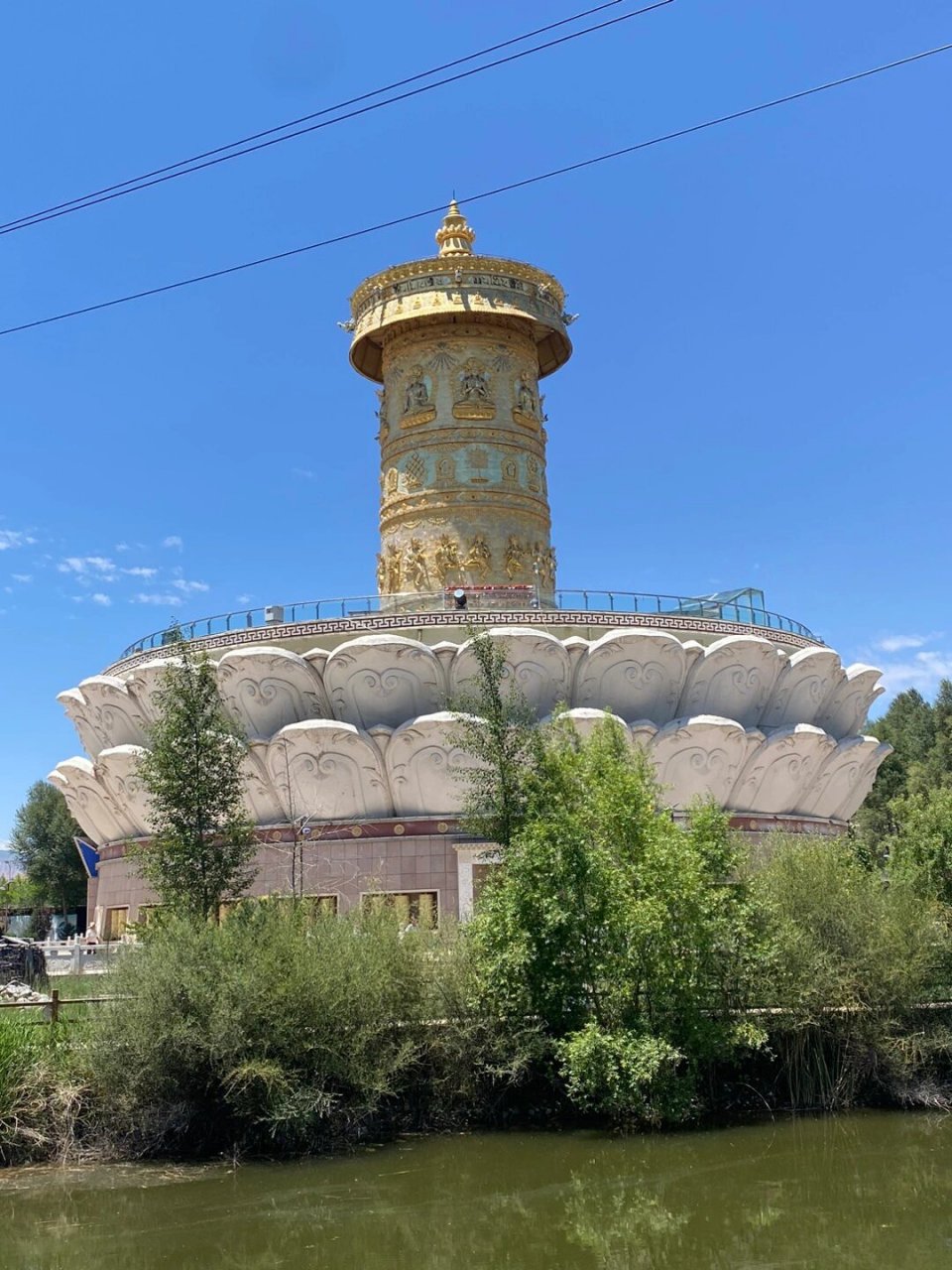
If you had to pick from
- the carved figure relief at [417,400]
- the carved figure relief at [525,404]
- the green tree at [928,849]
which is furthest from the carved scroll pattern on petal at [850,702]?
the carved figure relief at [417,400]

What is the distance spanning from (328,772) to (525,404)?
12.3 metres

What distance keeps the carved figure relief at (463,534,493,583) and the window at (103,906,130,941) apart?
33.7 ft

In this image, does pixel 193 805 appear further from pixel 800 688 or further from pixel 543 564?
pixel 543 564

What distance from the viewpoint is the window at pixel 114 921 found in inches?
852

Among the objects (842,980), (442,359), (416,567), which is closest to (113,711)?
(416,567)

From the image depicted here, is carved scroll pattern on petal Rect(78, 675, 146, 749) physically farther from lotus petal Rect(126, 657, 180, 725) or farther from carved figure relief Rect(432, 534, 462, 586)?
carved figure relief Rect(432, 534, 462, 586)

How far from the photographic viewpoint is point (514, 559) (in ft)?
87.9

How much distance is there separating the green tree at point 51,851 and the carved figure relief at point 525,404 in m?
21.3

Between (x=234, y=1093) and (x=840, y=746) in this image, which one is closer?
(x=234, y=1093)

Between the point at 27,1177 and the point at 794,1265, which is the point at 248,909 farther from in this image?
the point at 794,1265

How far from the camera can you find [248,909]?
13.2m

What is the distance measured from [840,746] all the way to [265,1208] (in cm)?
1547

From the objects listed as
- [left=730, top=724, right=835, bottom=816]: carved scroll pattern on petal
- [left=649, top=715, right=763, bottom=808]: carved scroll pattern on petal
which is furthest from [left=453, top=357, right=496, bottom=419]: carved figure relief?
[left=730, top=724, right=835, bottom=816]: carved scroll pattern on petal

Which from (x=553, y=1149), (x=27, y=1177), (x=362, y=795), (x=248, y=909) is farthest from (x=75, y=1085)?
(x=362, y=795)
